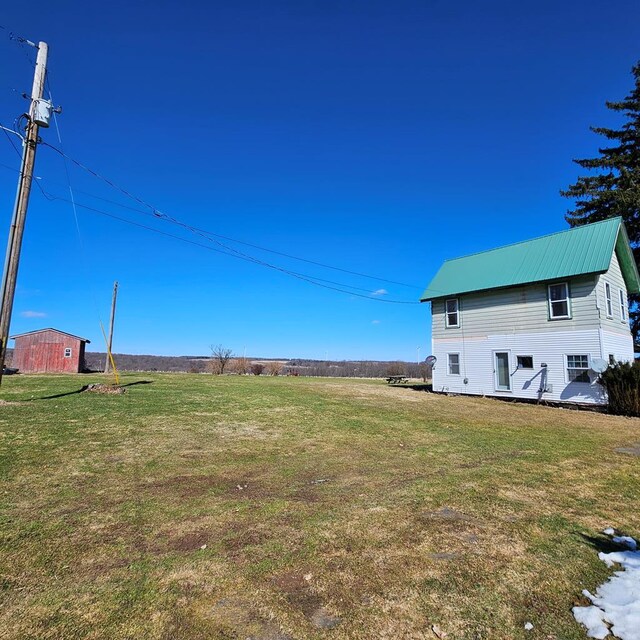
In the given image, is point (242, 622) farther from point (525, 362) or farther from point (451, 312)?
point (451, 312)

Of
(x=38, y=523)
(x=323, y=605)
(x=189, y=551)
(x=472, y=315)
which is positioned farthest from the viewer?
(x=472, y=315)

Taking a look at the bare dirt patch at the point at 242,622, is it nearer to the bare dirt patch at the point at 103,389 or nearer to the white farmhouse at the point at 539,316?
the bare dirt patch at the point at 103,389

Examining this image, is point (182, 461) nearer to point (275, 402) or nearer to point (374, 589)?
point (374, 589)

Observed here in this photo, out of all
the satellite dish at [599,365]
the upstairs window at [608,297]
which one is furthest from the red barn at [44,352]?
the upstairs window at [608,297]

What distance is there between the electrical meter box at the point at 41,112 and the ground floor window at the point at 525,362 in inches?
793

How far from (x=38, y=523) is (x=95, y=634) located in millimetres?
2163

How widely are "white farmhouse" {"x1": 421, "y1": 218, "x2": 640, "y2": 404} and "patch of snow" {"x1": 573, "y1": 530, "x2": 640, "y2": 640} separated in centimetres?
1429

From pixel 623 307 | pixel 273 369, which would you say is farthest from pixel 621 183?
pixel 273 369

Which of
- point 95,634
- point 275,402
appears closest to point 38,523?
point 95,634

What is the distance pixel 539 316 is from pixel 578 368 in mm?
2732

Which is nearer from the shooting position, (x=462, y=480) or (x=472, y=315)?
(x=462, y=480)

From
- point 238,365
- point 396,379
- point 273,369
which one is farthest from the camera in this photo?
point 273,369

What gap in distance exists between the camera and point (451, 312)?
71.2 feet

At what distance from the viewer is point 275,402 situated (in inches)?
519
